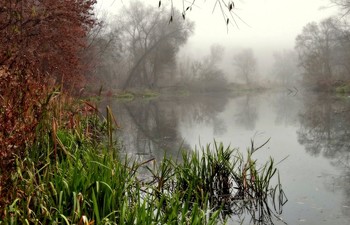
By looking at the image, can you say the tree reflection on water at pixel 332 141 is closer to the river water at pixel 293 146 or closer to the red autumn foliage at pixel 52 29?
the river water at pixel 293 146

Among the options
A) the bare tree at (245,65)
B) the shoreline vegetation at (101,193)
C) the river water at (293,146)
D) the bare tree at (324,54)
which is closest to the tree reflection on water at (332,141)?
the river water at (293,146)

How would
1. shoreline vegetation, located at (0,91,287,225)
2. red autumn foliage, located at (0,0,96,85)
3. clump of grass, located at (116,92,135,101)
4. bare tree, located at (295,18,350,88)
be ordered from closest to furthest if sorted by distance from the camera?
shoreline vegetation, located at (0,91,287,225)
red autumn foliage, located at (0,0,96,85)
clump of grass, located at (116,92,135,101)
bare tree, located at (295,18,350,88)

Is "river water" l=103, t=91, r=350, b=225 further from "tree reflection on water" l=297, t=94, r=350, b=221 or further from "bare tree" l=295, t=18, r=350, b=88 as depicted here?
"bare tree" l=295, t=18, r=350, b=88

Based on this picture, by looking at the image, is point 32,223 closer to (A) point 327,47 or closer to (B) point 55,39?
(B) point 55,39

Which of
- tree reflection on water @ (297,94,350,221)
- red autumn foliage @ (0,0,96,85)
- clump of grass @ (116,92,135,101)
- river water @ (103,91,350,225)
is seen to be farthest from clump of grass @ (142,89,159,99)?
red autumn foliage @ (0,0,96,85)

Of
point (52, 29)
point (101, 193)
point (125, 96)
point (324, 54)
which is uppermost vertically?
point (324, 54)

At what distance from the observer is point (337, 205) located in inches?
236

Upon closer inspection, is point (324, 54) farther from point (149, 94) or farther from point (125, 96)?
point (125, 96)

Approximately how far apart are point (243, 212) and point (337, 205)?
5.15 feet

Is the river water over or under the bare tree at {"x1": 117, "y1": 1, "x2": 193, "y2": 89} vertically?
under

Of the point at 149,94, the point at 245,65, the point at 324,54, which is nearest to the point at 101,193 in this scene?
the point at 149,94

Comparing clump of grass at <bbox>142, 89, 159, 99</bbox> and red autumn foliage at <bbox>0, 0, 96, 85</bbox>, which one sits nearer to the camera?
red autumn foliage at <bbox>0, 0, 96, 85</bbox>

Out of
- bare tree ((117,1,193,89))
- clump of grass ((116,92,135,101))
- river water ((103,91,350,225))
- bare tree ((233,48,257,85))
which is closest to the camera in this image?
river water ((103,91,350,225))

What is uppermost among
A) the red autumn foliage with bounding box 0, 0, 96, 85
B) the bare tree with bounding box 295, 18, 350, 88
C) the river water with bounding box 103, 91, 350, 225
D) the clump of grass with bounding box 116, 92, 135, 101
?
the bare tree with bounding box 295, 18, 350, 88
